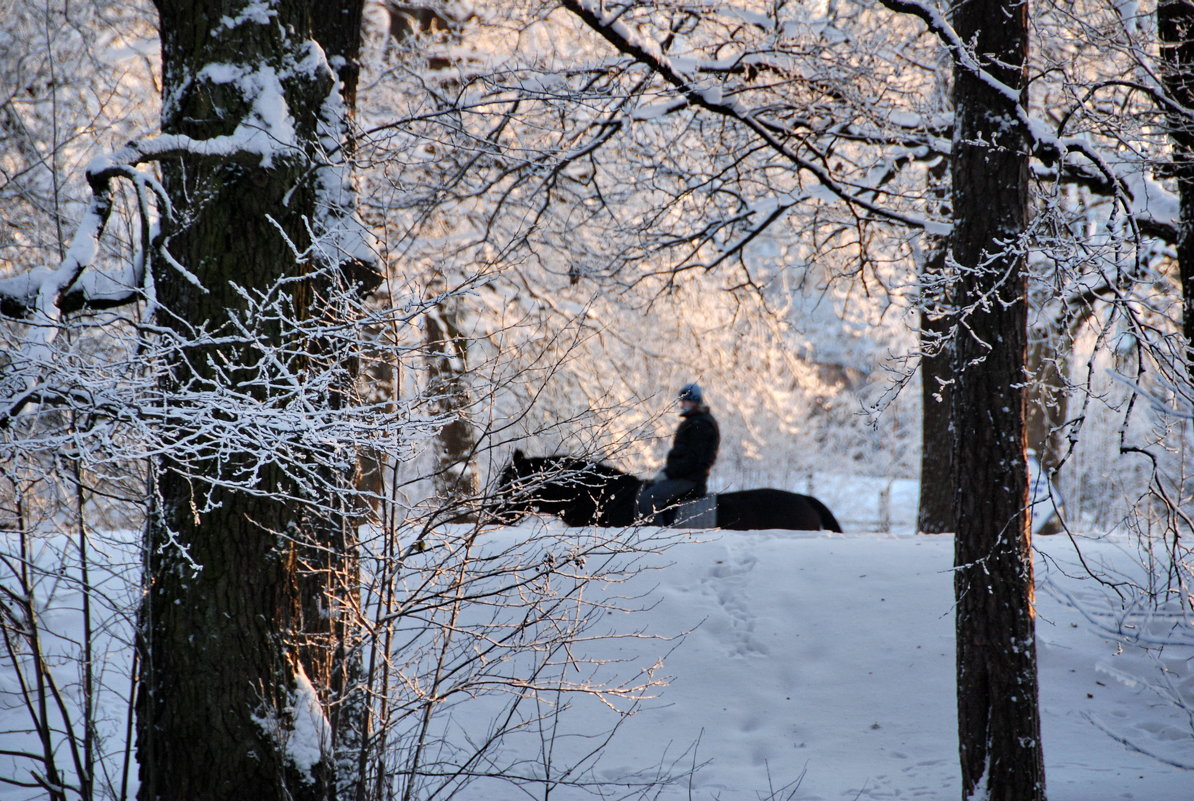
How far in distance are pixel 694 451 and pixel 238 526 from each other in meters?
5.64

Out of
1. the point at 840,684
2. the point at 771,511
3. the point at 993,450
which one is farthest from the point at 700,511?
the point at 993,450

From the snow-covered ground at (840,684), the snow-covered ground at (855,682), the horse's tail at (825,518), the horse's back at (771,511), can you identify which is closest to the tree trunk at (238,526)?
the snow-covered ground at (840,684)

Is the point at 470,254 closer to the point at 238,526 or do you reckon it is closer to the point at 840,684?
the point at 840,684

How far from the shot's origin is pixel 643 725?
6637mm

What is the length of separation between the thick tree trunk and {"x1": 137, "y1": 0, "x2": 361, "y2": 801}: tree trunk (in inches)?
125

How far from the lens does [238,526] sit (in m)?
4.63

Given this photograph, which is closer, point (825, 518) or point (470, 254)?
point (825, 518)

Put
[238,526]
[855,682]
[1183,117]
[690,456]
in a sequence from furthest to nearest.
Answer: [690,456] < [855,682] < [1183,117] < [238,526]

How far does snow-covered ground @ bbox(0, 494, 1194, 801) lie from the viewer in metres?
5.91

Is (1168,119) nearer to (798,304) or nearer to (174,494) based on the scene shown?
(174,494)

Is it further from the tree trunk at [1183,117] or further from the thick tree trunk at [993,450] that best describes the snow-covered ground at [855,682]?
the tree trunk at [1183,117]

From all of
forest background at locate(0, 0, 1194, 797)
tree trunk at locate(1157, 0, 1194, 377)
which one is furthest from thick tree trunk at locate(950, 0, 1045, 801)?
tree trunk at locate(1157, 0, 1194, 377)

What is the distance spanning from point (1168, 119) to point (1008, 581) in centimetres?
326

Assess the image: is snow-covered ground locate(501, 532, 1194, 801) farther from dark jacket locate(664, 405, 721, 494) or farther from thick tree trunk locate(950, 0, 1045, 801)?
dark jacket locate(664, 405, 721, 494)
